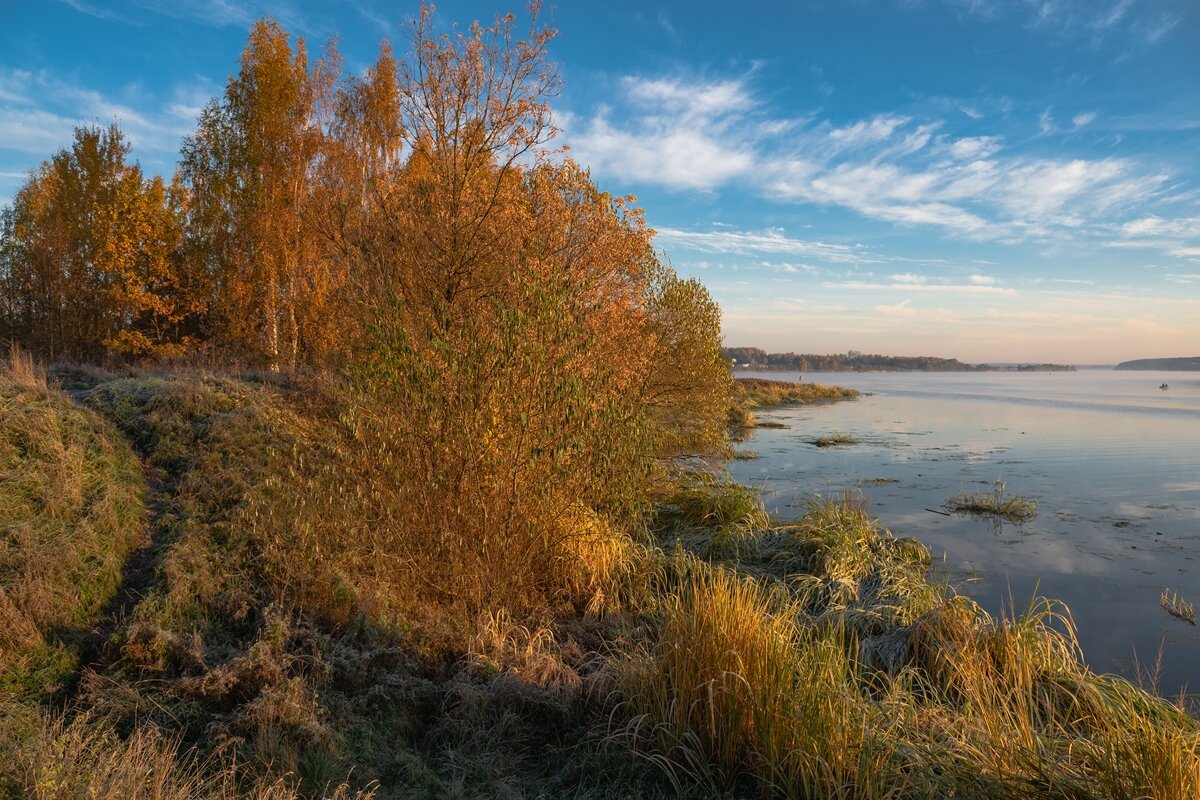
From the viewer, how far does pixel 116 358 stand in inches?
826

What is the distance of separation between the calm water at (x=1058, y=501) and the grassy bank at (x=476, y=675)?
1.31m

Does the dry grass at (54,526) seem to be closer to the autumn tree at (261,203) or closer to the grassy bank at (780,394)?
the autumn tree at (261,203)

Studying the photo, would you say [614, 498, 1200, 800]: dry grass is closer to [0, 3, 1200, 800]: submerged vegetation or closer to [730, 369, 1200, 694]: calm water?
[0, 3, 1200, 800]: submerged vegetation

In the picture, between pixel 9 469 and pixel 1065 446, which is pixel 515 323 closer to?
pixel 9 469

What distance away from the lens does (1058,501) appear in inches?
604

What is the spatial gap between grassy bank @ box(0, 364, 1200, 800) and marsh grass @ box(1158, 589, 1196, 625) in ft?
5.72

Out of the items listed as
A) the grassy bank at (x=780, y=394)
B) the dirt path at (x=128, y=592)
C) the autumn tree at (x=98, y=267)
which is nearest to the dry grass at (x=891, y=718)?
the dirt path at (x=128, y=592)

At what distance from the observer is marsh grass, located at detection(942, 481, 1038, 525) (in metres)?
14.1

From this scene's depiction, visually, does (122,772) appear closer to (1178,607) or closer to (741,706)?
(741,706)

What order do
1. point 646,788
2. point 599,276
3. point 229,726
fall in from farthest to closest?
point 599,276
point 229,726
point 646,788

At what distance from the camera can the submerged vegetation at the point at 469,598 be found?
13.8ft

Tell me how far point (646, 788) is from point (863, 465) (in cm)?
1848

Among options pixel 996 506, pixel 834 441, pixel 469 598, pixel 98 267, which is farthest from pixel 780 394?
pixel 469 598

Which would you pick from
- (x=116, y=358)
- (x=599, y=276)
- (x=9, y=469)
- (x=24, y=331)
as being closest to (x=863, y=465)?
(x=599, y=276)
